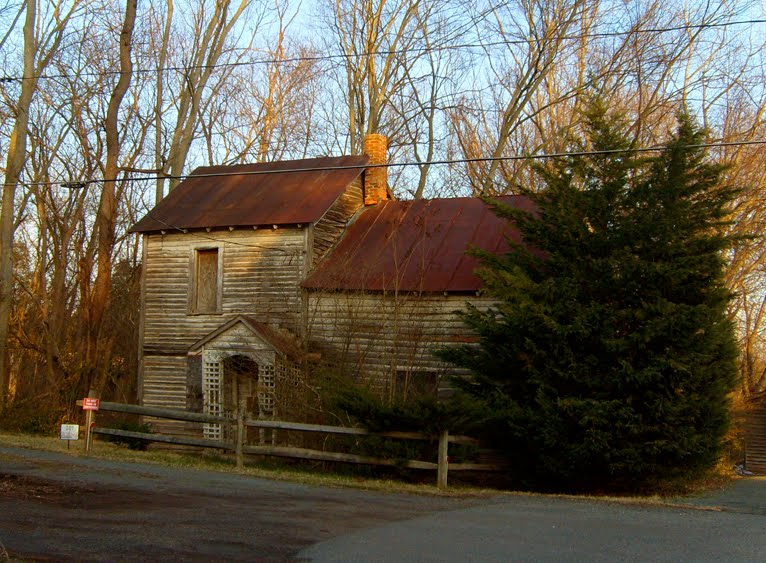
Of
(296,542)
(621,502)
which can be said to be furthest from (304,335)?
(296,542)

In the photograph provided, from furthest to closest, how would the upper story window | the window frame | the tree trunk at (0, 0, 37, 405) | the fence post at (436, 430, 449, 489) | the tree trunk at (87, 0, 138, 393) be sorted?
the tree trunk at (87, 0, 138, 393), the tree trunk at (0, 0, 37, 405), the upper story window, the window frame, the fence post at (436, 430, 449, 489)

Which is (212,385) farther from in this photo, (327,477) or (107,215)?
(327,477)

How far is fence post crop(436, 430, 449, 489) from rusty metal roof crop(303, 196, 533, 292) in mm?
5957

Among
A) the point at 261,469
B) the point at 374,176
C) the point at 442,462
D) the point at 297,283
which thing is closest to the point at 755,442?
the point at 374,176

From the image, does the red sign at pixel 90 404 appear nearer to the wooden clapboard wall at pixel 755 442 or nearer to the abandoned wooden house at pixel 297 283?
the abandoned wooden house at pixel 297 283

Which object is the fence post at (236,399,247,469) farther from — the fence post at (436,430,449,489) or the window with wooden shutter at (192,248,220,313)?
the window with wooden shutter at (192,248,220,313)

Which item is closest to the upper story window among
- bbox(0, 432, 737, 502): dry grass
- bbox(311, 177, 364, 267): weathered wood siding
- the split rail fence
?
bbox(311, 177, 364, 267): weathered wood siding

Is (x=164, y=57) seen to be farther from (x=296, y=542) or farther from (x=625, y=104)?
(x=296, y=542)

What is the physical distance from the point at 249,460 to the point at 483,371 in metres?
4.89

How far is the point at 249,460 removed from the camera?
55.7 ft

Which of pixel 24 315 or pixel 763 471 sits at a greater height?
pixel 24 315

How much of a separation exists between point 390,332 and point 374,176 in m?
6.70

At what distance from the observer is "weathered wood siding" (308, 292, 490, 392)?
20062mm

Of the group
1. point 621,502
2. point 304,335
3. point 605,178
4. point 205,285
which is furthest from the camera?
point 205,285
